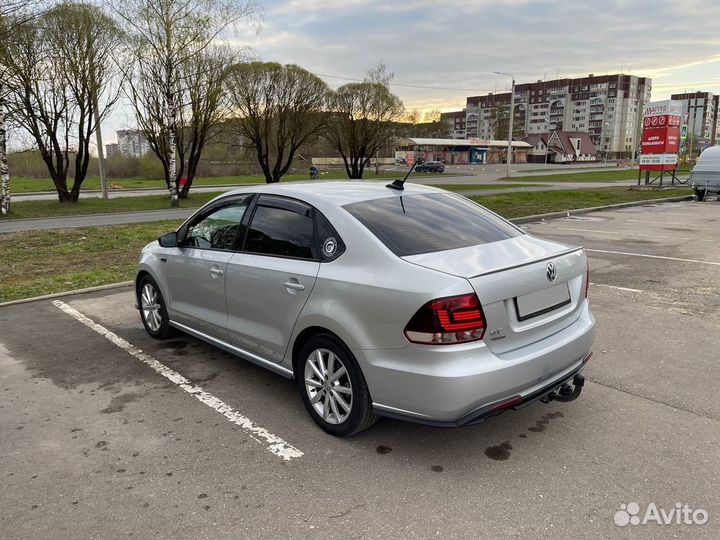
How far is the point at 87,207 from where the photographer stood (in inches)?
926

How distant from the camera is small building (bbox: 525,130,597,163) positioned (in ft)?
341

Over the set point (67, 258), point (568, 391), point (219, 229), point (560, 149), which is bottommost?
point (67, 258)

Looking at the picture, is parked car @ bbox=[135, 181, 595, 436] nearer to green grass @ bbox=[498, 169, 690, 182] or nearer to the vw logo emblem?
the vw logo emblem

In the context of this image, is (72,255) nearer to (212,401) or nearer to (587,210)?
(212,401)

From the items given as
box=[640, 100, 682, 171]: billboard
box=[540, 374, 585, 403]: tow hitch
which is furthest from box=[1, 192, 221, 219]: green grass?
box=[640, 100, 682, 171]: billboard

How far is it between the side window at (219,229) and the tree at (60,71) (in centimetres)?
2057

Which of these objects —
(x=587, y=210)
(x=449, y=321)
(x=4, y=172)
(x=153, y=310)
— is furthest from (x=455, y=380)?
(x=4, y=172)

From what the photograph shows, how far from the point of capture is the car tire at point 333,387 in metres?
3.28

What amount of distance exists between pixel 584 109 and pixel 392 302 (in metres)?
158

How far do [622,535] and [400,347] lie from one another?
54.3 inches

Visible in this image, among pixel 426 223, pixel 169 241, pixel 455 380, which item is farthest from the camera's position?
pixel 169 241

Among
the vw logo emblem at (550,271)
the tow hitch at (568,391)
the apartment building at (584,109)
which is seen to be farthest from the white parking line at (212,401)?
the apartment building at (584,109)

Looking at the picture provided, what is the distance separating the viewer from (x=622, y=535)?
256cm

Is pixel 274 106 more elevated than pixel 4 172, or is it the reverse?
pixel 274 106
